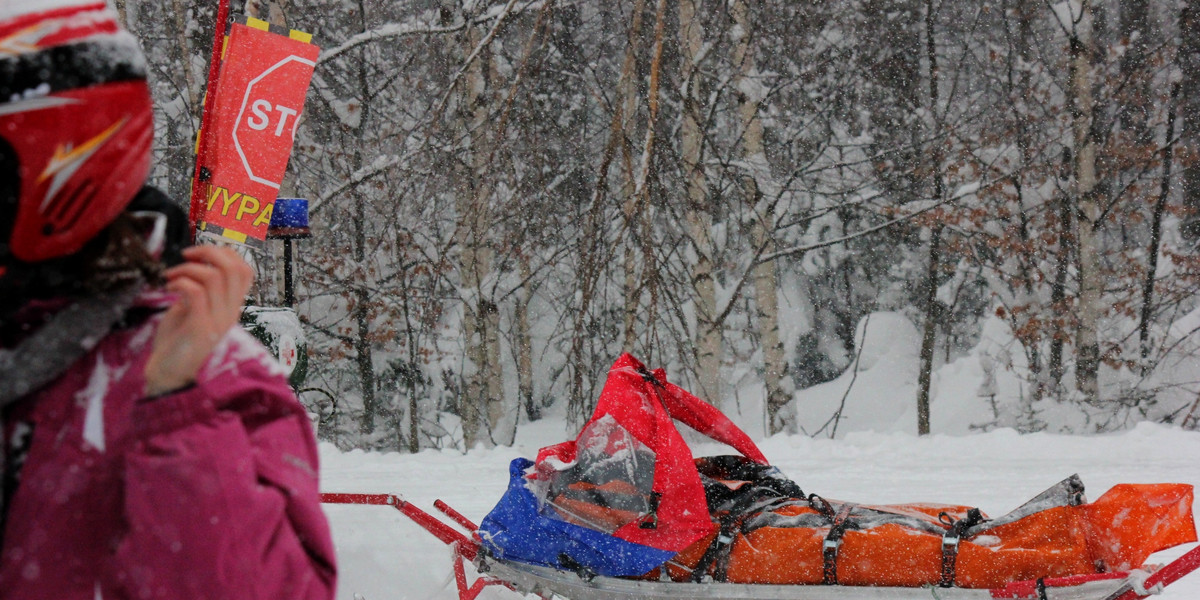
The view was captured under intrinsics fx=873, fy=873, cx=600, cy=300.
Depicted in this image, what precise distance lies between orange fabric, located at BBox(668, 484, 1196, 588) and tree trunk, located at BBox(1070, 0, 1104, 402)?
7.16 meters

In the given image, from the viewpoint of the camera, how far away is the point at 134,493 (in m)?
0.73

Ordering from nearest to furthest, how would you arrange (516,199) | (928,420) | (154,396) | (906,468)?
(154,396) < (516,199) < (906,468) < (928,420)

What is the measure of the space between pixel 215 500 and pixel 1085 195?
9.77 meters

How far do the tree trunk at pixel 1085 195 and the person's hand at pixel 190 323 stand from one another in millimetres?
9200

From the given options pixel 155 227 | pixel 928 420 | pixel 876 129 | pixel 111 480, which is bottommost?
pixel 928 420

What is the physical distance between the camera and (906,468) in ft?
17.5

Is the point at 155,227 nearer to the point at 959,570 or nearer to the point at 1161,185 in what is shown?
the point at 959,570

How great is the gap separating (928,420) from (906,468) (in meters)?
7.66

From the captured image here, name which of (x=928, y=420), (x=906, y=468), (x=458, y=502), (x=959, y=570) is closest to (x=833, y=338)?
(x=928, y=420)

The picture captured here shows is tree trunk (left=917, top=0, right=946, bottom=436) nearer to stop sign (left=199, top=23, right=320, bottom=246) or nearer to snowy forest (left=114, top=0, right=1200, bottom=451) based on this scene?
snowy forest (left=114, top=0, right=1200, bottom=451)

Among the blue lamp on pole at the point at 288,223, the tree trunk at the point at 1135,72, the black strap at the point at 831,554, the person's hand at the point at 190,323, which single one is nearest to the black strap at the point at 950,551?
the black strap at the point at 831,554

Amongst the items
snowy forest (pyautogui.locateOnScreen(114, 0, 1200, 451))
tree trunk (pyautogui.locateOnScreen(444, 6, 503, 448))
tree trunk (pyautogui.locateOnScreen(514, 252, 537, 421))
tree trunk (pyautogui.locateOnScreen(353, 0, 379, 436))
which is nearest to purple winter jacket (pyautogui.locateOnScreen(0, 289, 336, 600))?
snowy forest (pyautogui.locateOnScreen(114, 0, 1200, 451))

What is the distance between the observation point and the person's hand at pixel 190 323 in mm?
761

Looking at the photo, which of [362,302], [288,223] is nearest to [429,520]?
[288,223]
